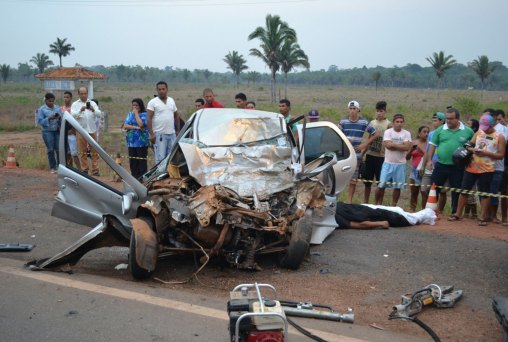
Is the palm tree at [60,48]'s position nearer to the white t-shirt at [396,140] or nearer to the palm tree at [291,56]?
the palm tree at [291,56]

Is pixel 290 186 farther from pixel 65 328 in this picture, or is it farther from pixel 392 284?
pixel 65 328

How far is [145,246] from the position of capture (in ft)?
18.4

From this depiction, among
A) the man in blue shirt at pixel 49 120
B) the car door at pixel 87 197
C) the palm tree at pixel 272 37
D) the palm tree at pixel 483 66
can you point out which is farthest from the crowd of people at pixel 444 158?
the palm tree at pixel 483 66

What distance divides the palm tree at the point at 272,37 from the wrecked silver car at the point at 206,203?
46.7 m

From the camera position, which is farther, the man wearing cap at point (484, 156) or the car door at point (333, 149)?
the man wearing cap at point (484, 156)

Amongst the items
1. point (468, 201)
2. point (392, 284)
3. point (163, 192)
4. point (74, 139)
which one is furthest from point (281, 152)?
point (74, 139)

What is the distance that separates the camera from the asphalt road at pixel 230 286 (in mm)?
4625

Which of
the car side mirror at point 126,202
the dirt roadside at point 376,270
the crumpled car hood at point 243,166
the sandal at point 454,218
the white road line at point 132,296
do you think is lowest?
the sandal at point 454,218

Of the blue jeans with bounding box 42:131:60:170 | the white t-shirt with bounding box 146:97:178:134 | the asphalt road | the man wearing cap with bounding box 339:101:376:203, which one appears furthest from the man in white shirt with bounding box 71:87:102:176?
the man wearing cap with bounding box 339:101:376:203

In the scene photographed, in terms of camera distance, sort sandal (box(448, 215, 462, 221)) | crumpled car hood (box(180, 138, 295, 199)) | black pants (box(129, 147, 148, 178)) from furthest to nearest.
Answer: black pants (box(129, 147, 148, 178)) → sandal (box(448, 215, 462, 221)) → crumpled car hood (box(180, 138, 295, 199))

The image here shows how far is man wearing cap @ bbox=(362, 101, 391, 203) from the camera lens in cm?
1020

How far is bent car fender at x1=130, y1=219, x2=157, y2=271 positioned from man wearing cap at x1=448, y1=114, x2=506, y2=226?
5.50 metres

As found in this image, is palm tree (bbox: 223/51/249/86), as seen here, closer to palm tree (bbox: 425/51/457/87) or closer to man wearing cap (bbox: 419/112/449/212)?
palm tree (bbox: 425/51/457/87)

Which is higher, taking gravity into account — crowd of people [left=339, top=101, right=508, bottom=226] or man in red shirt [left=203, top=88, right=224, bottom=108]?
man in red shirt [left=203, top=88, right=224, bottom=108]
